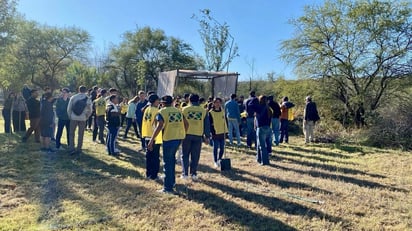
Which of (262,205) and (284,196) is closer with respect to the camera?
(262,205)

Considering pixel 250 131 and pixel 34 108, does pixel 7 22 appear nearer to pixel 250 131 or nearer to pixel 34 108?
pixel 34 108

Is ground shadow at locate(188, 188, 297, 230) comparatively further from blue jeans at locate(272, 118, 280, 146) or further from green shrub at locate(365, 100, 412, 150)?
green shrub at locate(365, 100, 412, 150)

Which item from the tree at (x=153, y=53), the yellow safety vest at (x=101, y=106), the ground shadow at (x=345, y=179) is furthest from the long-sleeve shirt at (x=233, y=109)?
the tree at (x=153, y=53)

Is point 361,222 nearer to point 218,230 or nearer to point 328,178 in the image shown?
point 218,230

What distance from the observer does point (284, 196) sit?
5.85 metres

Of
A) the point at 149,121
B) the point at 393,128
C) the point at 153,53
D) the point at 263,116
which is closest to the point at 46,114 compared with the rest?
the point at 149,121

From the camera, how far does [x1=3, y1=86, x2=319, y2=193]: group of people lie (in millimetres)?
5812

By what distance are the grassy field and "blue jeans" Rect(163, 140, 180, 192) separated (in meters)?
0.26

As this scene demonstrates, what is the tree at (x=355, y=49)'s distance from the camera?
14242 mm

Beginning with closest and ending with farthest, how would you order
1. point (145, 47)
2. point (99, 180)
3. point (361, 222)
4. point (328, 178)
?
point (361, 222) < point (99, 180) < point (328, 178) < point (145, 47)

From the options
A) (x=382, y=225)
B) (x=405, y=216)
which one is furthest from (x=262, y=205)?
(x=405, y=216)

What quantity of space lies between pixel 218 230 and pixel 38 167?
5.05 metres

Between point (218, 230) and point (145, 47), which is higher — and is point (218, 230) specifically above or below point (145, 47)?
below

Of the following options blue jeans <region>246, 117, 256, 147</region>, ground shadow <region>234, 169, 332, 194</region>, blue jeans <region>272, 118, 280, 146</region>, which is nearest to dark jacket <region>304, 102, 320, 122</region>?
blue jeans <region>272, 118, 280, 146</region>
